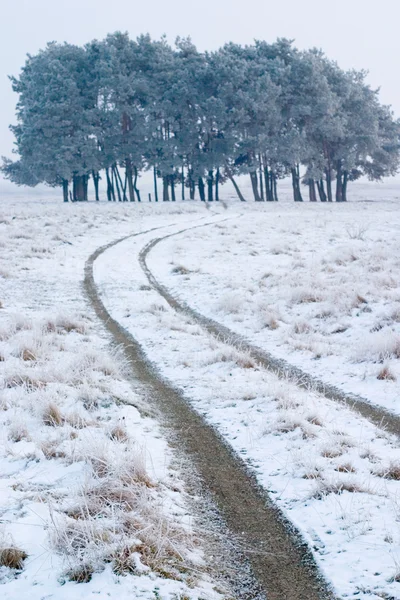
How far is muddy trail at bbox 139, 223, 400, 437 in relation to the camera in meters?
6.73

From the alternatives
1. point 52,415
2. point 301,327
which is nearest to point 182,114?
point 301,327

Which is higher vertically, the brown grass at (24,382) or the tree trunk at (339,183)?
the tree trunk at (339,183)

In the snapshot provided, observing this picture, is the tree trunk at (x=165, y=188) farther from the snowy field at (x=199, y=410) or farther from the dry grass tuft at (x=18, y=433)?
the dry grass tuft at (x=18, y=433)

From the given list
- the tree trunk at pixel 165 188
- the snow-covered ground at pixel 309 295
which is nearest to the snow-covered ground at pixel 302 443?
the snow-covered ground at pixel 309 295

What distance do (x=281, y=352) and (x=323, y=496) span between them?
5245mm

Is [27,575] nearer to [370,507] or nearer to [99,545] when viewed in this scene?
[99,545]

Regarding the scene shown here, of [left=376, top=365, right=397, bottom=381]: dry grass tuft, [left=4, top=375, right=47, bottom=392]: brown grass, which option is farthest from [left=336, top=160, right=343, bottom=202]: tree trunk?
[left=4, top=375, right=47, bottom=392]: brown grass

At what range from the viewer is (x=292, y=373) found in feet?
28.2

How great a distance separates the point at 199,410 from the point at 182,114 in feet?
177

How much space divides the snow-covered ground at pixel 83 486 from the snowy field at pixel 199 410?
0.02m

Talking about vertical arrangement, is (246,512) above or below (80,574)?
below

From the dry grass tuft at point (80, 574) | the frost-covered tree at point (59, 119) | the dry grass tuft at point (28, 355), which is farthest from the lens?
the frost-covered tree at point (59, 119)

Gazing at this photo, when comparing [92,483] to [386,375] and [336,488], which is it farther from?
[386,375]

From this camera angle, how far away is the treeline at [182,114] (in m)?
53.9
